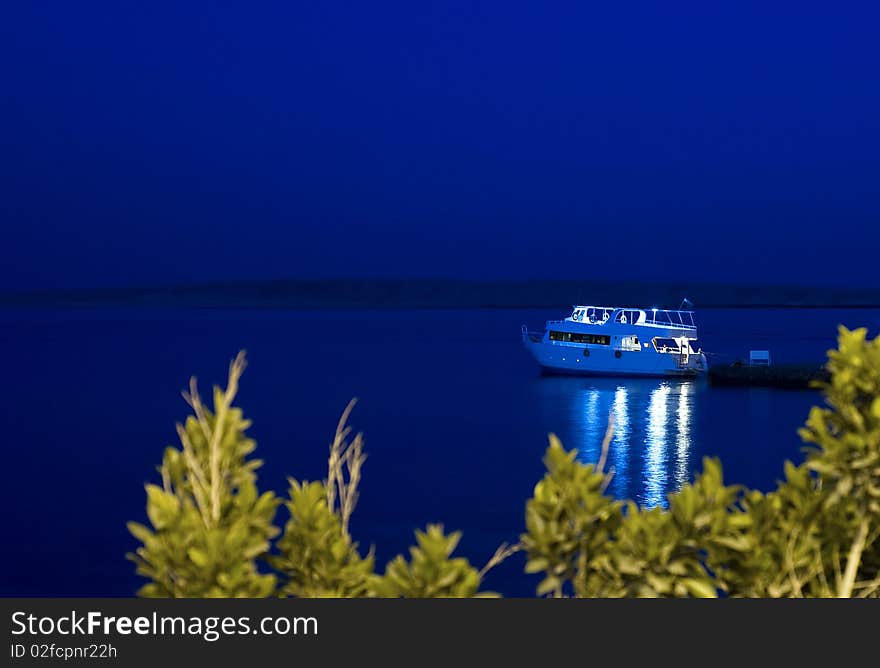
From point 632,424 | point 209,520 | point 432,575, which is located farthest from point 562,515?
point 632,424

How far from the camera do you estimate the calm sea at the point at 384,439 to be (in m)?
35.3

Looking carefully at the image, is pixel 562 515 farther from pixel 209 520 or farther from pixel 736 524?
pixel 209 520

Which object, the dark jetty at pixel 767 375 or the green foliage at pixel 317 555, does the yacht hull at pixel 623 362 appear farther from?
the green foliage at pixel 317 555

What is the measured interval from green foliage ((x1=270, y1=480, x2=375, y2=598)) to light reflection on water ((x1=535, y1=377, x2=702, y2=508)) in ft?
87.8

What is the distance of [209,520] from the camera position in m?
8.23

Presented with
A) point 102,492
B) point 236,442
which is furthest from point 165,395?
point 236,442

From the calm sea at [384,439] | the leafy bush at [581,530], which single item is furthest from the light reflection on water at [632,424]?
the leafy bush at [581,530]

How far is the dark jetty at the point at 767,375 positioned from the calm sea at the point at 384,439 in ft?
6.55

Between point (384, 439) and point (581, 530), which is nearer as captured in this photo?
point (581, 530)

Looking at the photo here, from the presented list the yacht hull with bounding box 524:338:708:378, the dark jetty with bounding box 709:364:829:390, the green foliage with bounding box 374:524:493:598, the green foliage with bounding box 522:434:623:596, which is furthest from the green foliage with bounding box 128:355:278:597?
the yacht hull with bounding box 524:338:708:378

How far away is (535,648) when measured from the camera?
749cm

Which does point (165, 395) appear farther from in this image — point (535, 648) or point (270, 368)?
point (535, 648)

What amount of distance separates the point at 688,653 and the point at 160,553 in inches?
157

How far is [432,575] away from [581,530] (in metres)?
1.50
